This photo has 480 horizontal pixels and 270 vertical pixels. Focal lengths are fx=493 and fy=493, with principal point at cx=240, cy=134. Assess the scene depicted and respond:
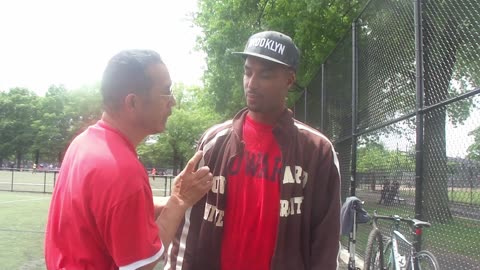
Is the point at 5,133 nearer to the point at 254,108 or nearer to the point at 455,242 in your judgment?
the point at 455,242

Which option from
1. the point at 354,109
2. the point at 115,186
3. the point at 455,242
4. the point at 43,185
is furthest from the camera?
the point at 43,185

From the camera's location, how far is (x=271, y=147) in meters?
2.65

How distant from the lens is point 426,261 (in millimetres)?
4293

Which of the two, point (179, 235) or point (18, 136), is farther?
point (18, 136)

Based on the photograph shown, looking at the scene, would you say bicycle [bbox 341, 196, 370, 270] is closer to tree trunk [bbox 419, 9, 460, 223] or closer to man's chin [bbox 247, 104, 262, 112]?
tree trunk [bbox 419, 9, 460, 223]

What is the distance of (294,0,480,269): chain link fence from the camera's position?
4324mm

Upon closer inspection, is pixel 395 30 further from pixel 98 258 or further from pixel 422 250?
pixel 98 258

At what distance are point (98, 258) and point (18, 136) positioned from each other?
285 ft

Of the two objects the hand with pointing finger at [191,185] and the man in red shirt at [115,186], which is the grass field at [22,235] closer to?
the hand with pointing finger at [191,185]

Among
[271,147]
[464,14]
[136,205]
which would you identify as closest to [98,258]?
[136,205]

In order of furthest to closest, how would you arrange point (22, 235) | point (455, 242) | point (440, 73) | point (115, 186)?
point (22, 235) → point (440, 73) → point (455, 242) → point (115, 186)

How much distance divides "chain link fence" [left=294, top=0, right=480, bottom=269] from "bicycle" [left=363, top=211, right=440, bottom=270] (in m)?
0.20

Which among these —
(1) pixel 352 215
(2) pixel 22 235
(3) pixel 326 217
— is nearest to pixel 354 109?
(1) pixel 352 215

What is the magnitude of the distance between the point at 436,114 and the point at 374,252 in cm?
234
